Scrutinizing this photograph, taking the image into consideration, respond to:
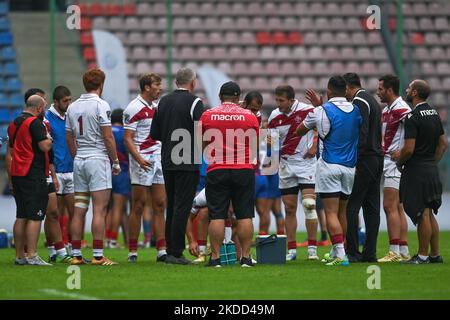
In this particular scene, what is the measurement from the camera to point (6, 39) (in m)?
34.8

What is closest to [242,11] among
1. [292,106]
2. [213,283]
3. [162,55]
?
[162,55]

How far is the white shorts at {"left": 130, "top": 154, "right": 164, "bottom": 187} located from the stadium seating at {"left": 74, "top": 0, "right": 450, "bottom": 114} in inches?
804

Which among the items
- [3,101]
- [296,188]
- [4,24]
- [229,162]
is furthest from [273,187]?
[4,24]

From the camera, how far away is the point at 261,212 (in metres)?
17.0

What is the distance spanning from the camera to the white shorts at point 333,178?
43.3 ft

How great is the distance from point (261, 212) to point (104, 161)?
167 inches

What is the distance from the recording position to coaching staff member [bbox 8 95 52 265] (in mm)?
13086

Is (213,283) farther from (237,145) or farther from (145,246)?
(145,246)

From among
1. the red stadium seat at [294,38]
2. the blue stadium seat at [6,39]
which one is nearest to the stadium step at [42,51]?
the blue stadium seat at [6,39]

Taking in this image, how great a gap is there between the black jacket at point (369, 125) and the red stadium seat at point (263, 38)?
21787 millimetres

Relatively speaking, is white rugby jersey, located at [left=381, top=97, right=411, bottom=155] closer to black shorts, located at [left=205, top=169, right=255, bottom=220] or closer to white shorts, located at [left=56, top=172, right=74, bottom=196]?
black shorts, located at [left=205, top=169, right=255, bottom=220]

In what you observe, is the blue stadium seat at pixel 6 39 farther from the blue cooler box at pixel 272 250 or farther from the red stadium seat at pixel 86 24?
the blue cooler box at pixel 272 250

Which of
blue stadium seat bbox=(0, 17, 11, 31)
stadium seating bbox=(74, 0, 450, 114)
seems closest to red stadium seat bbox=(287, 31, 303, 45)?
stadium seating bbox=(74, 0, 450, 114)
